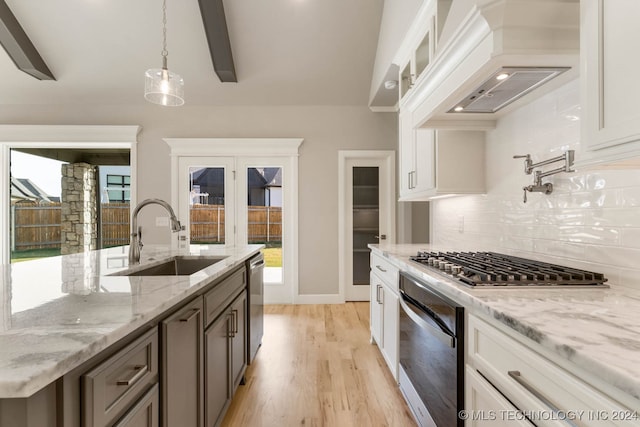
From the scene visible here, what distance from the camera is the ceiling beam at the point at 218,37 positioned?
3.15 meters

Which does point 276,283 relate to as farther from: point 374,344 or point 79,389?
point 79,389

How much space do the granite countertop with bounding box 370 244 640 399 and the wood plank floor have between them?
45.6 inches

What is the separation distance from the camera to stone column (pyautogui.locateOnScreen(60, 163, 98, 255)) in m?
6.14

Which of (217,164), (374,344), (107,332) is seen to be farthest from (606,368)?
(217,164)

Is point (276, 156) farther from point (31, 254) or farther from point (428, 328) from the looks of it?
point (31, 254)

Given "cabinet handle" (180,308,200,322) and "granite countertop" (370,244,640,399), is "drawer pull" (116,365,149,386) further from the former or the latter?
"granite countertop" (370,244,640,399)

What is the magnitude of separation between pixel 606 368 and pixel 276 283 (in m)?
4.01

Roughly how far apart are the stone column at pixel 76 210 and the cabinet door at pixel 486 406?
281 inches

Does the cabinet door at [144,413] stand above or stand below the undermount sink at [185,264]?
below

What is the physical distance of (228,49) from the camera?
351 centimetres

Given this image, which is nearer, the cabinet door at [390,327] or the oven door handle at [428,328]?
the oven door handle at [428,328]

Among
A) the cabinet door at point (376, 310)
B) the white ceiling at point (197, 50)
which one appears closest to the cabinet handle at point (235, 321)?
the cabinet door at point (376, 310)

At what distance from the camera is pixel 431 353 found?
1.45 metres

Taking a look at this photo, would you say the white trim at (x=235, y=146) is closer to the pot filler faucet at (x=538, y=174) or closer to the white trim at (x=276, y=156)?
the white trim at (x=276, y=156)
